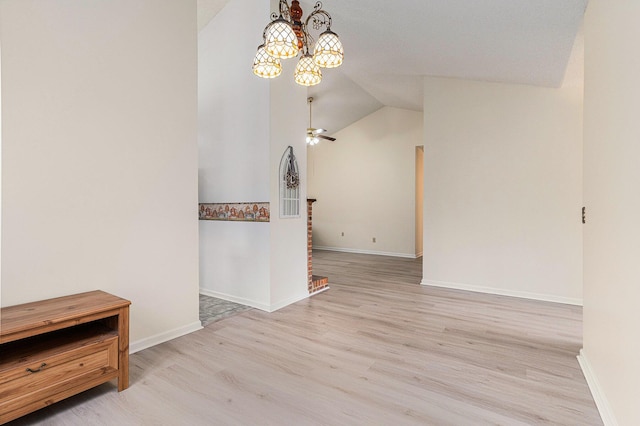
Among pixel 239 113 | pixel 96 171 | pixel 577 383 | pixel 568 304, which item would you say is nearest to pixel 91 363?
pixel 96 171

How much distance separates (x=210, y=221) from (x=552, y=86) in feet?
14.0

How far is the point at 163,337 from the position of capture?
2648mm

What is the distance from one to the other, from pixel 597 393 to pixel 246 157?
3365mm

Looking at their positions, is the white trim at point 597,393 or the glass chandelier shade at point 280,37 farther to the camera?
the glass chandelier shade at point 280,37

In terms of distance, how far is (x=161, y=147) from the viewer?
2621 mm

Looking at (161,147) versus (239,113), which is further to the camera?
(239,113)

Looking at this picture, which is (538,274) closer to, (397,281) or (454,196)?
(454,196)

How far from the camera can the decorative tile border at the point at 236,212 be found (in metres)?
3.46

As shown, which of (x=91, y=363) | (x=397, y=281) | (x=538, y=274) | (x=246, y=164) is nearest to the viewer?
(x=91, y=363)

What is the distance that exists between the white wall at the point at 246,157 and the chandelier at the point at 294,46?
1.07 metres

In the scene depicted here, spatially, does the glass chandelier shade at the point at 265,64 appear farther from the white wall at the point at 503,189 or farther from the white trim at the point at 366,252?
the white trim at the point at 366,252

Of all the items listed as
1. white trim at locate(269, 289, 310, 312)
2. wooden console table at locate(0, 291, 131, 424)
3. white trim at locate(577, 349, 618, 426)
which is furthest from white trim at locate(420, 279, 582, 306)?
wooden console table at locate(0, 291, 131, 424)

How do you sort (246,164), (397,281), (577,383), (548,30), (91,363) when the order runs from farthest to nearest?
(397,281) < (246,164) < (548,30) < (577,383) < (91,363)

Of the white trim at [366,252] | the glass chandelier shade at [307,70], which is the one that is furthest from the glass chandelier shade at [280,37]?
the white trim at [366,252]
